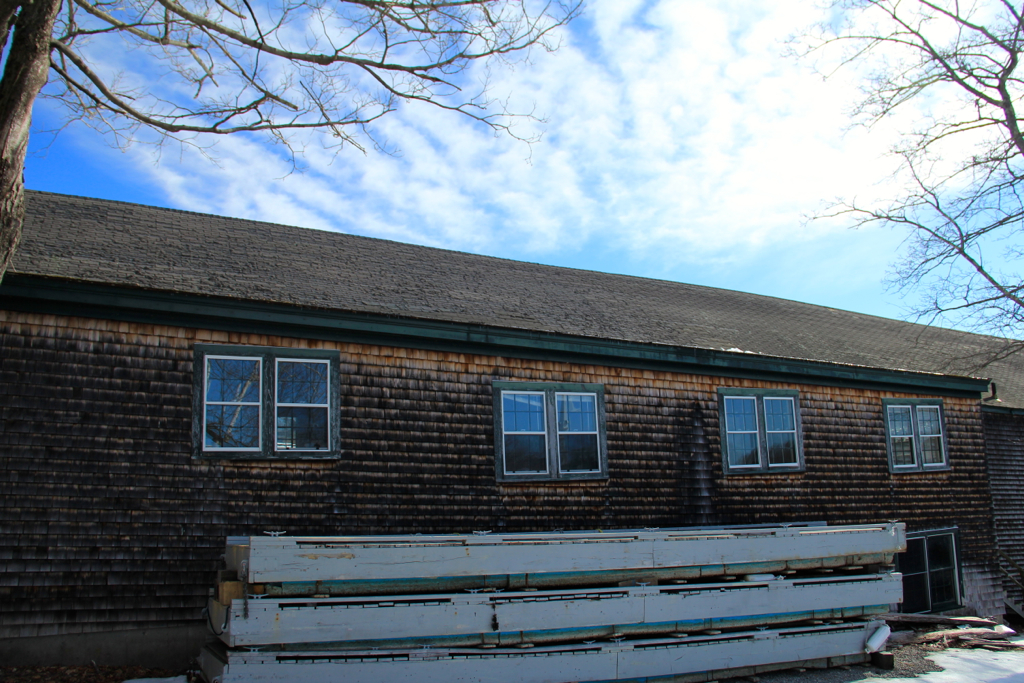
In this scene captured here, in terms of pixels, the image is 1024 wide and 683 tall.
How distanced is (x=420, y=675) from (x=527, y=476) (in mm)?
4073

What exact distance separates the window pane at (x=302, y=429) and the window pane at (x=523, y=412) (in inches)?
108

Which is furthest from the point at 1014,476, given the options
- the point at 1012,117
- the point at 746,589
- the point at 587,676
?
the point at 587,676

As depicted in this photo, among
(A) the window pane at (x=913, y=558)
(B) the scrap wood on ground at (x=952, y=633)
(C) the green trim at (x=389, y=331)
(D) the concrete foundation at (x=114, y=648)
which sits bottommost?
(B) the scrap wood on ground at (x=952, y=633)

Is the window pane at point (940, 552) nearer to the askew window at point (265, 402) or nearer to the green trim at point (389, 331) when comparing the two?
the green trim at point (389, 331)

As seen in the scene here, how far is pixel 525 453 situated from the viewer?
1131 centimetres

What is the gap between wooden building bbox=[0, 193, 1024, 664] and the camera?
858 centimetres

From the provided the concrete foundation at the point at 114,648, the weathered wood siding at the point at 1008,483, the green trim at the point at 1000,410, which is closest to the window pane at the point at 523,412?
the concrete foundation at the point at 114,648

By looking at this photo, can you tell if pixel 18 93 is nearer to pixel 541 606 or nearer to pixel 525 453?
pixel 541 606

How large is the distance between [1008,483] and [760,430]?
8.06 meters

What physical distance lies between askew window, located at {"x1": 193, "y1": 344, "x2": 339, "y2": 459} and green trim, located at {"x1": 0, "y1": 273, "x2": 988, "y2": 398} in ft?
1.15

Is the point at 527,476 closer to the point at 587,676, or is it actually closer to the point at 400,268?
the point at 587,676

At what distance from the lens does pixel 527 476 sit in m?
11.2

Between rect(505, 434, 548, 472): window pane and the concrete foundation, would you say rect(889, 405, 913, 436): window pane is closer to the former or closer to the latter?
rect(505, 434, 548, 472): window pane

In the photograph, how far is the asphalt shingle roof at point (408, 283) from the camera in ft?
32.1
